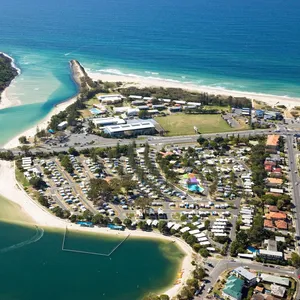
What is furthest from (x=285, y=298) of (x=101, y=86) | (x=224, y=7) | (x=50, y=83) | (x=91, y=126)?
(x=224, y=7)

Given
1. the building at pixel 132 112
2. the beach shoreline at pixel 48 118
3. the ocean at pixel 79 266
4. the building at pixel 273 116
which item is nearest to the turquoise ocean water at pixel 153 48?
the beach shoreline at pixel 48 118

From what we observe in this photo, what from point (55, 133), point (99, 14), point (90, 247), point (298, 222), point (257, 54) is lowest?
point (90, 247)

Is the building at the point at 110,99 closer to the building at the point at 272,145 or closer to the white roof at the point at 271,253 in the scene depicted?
the building at the point at 272,145

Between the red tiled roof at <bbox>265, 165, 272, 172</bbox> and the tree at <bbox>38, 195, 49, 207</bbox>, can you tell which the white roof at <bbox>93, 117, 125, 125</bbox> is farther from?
the red tiled roof at <bbox>265, 165, 272, 172</bbox>

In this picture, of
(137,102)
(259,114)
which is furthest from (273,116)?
(137,102)

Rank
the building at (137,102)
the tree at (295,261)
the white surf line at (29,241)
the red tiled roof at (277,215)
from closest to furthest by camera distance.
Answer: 1. the tree at (295,261)
2. the white surf line at (29,241)
3. the red tiled roof at (277,215)
4. the building at (137,102)

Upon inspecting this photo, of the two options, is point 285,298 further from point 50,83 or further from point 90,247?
point 50,83

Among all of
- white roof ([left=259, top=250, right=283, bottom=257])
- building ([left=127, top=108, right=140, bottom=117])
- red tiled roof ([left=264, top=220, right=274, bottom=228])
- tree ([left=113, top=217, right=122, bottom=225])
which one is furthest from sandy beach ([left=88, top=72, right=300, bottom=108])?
tree ([left=113, top=217, right=122, bottom=225])
